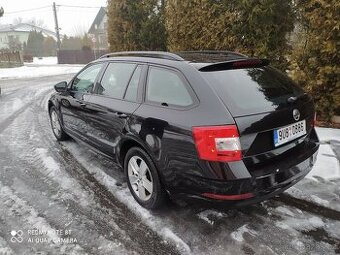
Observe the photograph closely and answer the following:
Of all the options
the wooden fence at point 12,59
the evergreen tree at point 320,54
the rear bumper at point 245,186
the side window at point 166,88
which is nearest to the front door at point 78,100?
the side window at point 166,88

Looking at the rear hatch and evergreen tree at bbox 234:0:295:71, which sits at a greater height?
evergreen tree at bbox 234:0:295:71

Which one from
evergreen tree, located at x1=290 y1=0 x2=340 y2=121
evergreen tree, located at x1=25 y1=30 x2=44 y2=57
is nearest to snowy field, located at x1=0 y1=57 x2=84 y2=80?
evergreen tree, located at x1=290 y1=0 x2=340 y2=121

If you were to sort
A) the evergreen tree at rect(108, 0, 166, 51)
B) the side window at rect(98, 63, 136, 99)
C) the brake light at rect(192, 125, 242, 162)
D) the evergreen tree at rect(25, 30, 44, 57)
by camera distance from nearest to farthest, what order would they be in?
the brake light at rect(192, 125, 242, 162) < the side window at rect(98, 63, 136, 99) < the evergreen tree at rect(108, 0, 166, 51) < the evergreen tree at rect(25, 30, 44, 57)

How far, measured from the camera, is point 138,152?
360 cm

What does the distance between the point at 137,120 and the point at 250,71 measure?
1270 millimetres

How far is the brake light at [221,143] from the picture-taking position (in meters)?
2.80

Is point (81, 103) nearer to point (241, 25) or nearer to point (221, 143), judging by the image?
point (221, 143)

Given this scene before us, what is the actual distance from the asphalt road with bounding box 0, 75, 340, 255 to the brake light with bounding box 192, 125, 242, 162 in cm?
63

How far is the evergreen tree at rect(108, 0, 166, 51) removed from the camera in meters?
10.2

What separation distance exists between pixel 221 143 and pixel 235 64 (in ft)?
3.33

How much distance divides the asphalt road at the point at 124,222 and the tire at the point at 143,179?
5.0 inches

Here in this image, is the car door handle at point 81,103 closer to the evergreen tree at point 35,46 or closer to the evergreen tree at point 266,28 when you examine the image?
the evergreen tree at point 266,28

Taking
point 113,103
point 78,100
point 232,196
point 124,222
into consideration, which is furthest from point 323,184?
point 78,100

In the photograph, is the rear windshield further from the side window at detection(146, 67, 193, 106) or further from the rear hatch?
the side window at detection(146, 67, 193, 106)
